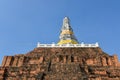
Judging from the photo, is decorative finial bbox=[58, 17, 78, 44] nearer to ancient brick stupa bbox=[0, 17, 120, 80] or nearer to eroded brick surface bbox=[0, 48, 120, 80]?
ancient brick stupa bbox=[0, 17, 120, 80]

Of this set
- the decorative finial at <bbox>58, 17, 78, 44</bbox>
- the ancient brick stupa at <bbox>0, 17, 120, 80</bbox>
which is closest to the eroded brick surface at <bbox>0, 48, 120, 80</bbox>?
the ancient brick stupa at <bbox>0, 17, 120, 80</bbox>

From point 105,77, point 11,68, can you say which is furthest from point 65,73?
point 11,68

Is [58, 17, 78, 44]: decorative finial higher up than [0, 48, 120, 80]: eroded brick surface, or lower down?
higher up

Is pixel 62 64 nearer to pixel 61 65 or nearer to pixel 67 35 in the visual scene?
pixel 61 65

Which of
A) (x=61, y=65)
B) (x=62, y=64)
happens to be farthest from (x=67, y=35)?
(x=61, y=65)

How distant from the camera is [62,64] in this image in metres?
25.8

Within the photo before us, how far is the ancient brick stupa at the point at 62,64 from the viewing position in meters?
24.4

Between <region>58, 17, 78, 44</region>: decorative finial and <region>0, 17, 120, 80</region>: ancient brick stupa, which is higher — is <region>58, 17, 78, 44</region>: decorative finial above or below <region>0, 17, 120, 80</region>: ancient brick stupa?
above

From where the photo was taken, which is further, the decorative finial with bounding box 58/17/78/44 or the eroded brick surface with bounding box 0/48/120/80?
the decorative finial with bounding box 58/17/78/44

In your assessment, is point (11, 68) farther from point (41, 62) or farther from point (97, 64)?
point (97, 64)

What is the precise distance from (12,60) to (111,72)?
13.3 metres

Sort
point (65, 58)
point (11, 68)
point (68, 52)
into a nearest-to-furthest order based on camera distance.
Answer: point (11, 68) → point (65, 58) → point (68, 52)

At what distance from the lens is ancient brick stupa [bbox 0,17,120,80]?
80.2 feet

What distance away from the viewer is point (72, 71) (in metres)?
24.5
